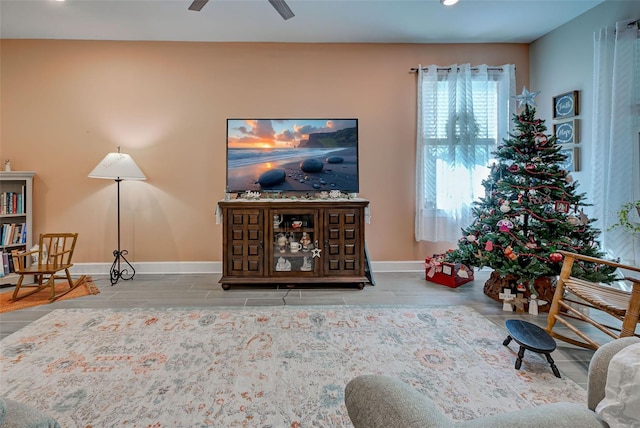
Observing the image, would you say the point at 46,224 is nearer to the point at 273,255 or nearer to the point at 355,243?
the point at 273,255

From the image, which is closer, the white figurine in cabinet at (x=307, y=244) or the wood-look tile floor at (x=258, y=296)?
the wood-look tile floor at (x=258, y=296)

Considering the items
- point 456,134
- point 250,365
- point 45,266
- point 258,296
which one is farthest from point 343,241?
point 45,266

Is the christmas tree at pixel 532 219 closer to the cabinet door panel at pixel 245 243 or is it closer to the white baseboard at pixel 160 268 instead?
the white baseboard at pixel 160 268

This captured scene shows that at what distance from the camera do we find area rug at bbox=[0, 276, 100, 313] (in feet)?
9.01

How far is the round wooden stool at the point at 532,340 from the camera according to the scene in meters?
1.72

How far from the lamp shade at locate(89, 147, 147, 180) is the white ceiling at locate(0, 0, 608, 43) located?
1.50m

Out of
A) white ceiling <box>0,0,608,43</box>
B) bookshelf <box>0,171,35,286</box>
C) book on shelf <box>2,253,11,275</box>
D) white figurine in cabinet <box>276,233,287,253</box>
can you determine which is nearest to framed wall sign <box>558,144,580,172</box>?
white ceiling <box>0,0,608,43</box>

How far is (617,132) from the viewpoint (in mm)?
2684

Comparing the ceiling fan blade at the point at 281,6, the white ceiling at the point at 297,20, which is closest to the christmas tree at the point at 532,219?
the white ceiling at the point at 297,20

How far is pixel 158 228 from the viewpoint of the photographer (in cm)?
383

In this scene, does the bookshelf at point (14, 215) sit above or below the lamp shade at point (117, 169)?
below

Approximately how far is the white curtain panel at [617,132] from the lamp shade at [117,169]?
15.7ft

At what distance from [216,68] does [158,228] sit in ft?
Answer: 7.15

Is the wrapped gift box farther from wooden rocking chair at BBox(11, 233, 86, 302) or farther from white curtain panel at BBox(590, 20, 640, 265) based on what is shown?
wooden rocking chair at BBox(11, 233, 86, 302)
